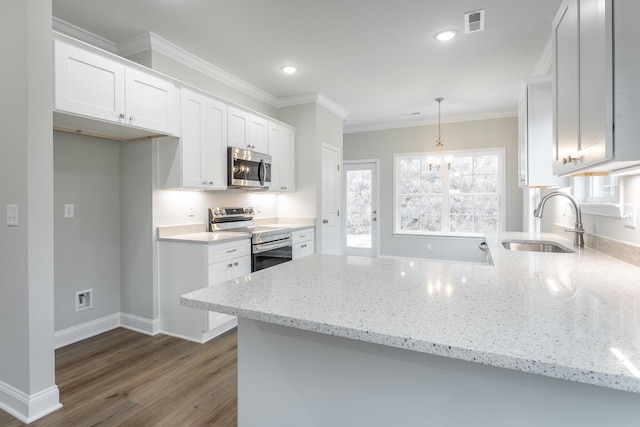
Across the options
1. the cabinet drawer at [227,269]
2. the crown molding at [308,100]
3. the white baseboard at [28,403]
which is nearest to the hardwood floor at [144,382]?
the white baseboard at [28,403]

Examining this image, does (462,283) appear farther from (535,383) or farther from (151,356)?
(151,356)

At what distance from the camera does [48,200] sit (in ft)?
6.40

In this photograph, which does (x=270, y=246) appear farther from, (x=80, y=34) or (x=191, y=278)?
(x=80, y=34)

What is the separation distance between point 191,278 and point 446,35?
10.2 ft

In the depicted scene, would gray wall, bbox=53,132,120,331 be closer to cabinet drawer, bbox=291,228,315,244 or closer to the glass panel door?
cabinet drawer, bbox=291,228,315,244

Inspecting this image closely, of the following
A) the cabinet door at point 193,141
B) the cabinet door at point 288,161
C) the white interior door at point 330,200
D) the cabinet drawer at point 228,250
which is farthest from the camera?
the white interior door at point 330,200

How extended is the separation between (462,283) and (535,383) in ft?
1.49

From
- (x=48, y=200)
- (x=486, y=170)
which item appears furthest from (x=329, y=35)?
(x=486, y=170)

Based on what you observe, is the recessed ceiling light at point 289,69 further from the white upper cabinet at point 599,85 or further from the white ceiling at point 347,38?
the white upper cabinet at point 599,85

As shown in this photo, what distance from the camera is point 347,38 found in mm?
3018

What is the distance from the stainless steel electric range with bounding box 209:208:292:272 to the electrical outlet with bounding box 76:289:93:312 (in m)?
1.22

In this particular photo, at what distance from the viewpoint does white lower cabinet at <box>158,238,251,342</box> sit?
2.87m

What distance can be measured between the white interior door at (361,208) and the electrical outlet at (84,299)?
449 centimetres

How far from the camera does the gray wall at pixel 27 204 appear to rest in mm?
1864
